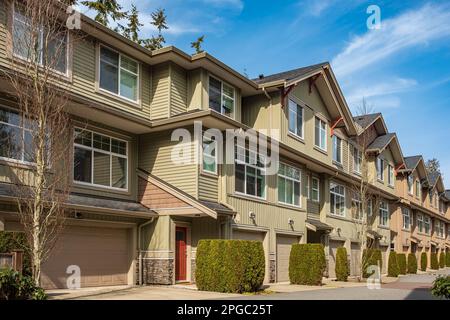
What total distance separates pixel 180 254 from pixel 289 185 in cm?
751

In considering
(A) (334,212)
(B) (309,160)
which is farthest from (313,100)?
(A) (334,212)

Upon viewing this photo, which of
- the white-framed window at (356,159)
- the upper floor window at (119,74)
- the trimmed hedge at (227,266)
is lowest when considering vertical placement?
the trimmed hedge at (227,266)

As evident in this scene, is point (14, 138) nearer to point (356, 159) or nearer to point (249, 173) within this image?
point (249, 173)

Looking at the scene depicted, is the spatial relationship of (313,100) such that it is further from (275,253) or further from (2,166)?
(2,166)

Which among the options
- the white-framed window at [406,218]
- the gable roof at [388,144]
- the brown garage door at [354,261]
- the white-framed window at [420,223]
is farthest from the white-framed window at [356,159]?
the white-framed window at [420,223]

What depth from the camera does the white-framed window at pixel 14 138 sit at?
A: 14719 mm

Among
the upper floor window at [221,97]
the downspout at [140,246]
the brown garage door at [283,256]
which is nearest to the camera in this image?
the downspout at [140,246]

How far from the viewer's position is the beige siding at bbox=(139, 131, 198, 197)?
18.4 m

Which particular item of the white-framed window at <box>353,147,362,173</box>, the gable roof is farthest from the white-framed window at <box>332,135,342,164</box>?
the gable roof

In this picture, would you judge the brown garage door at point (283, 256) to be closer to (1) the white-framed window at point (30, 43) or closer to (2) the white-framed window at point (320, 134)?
(2) the white-framed window at point (320, 134)

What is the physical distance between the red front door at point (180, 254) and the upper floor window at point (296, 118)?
826 cm

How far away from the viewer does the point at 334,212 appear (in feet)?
99.0

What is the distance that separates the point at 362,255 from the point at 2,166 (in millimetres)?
18413

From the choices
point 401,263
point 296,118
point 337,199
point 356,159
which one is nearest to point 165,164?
point 296,118
